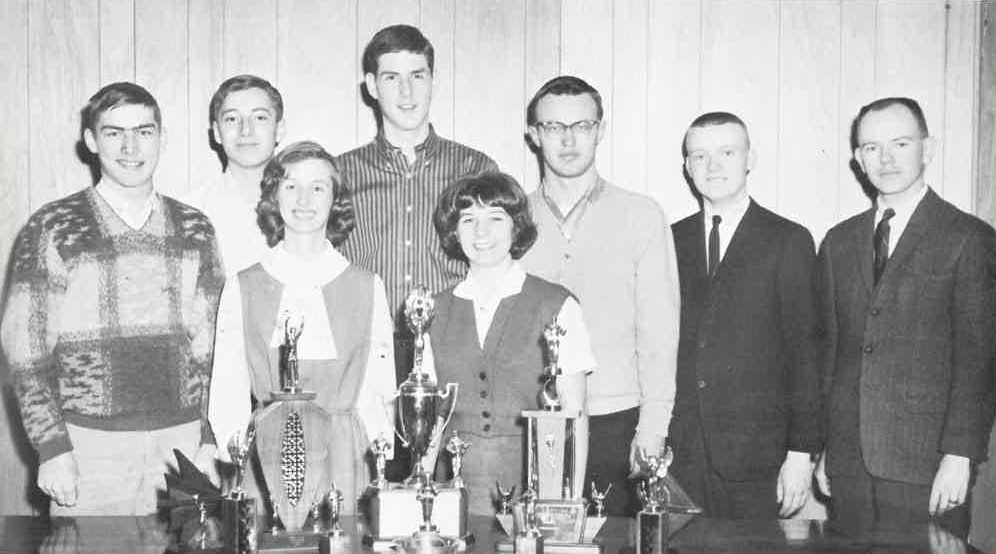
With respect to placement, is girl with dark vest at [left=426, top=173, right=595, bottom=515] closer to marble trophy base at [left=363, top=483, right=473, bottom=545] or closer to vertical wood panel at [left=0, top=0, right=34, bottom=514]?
marble trophy base at [left=363, top=483, right=473, bottom=545]

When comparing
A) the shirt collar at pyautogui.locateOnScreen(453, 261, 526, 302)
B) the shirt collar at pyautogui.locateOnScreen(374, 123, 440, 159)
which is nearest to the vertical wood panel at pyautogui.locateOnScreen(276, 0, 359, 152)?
the shirt collar at pyautogui.locateOnScreen(374, 123, 440, 159)

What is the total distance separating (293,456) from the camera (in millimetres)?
2383

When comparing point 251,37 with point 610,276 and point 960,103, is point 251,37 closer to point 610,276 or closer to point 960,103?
point 610,276

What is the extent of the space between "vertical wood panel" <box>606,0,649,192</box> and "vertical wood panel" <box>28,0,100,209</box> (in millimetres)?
2060

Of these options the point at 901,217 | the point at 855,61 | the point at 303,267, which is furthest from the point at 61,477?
the point at 855,61

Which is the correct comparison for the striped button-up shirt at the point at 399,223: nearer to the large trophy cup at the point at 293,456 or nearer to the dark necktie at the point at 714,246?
the dark necktie at the point at 714,246

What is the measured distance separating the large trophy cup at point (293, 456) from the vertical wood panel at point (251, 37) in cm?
217

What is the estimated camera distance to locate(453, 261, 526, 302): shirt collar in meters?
3.21

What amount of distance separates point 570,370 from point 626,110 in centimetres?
172

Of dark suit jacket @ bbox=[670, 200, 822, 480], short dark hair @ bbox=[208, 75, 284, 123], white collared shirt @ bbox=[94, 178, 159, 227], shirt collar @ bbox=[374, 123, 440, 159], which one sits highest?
short dark hair @ bbox=[208, 75, 284, 123]

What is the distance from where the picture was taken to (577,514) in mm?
2334

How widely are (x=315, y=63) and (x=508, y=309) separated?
1.70 m

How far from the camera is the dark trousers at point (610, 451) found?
11.6ft

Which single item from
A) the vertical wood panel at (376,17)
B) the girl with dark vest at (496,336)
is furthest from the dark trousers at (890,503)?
the vertical wood panel at (376,17)
